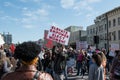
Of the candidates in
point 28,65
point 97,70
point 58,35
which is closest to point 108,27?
point 58,35

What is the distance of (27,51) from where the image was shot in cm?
357

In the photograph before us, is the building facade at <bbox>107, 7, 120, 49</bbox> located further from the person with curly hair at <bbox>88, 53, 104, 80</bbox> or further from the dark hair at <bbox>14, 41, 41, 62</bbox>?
the dark hair at <bbox>14, 41, 41, 62</bbox>

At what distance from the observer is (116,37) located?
69188 millimetres

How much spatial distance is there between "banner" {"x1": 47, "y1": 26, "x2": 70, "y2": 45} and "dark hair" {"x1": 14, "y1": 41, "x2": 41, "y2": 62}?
14299 millimetres

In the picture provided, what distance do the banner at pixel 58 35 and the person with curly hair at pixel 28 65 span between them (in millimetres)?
14303

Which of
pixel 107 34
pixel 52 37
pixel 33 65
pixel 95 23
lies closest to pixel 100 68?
pixel 33 65

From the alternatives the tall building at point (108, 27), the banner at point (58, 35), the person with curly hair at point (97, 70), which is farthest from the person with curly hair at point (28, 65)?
the tall building at point (108, 27)

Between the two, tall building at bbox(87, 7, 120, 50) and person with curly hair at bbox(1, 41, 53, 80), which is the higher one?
tall building at bbox(87, 7, 120, 50)

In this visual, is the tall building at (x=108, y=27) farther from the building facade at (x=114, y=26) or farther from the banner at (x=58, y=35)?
the banner at (x=58, y=35)

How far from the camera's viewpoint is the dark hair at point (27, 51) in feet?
11.7

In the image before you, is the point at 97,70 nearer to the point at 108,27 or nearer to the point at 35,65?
the point at 35,65

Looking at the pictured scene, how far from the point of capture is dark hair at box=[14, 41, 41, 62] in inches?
141

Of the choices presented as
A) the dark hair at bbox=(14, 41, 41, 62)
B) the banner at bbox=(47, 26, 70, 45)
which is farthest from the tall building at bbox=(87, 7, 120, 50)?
the dark hair at bbox=(14, 41, 41, 62)

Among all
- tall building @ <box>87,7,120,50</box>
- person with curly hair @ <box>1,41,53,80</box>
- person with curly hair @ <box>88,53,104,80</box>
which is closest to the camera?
person with curly hair @ <box>1,41,53,80</box>
